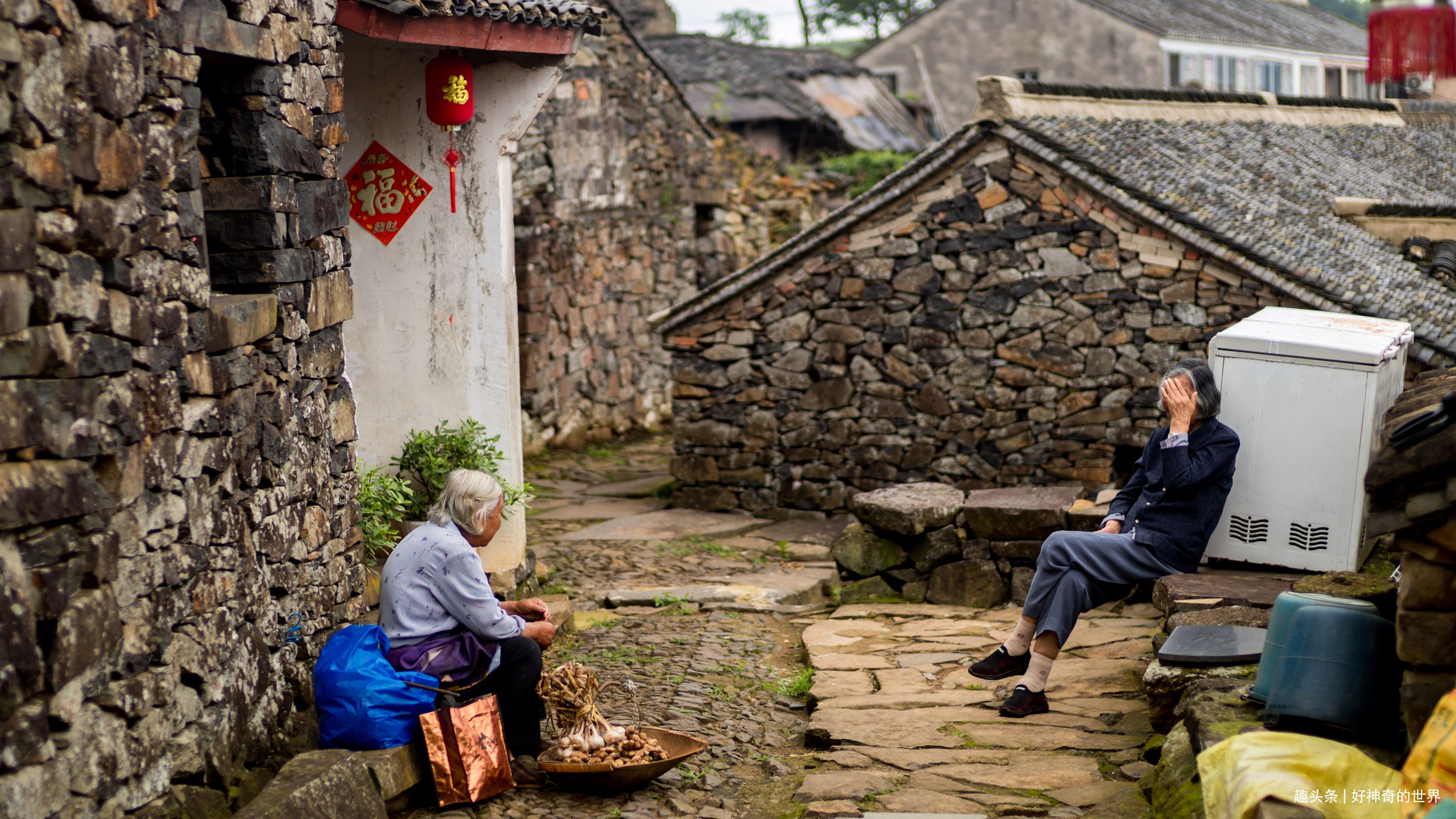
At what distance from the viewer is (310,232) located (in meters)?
4.48

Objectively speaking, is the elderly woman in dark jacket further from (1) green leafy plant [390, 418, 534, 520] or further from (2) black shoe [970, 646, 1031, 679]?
(1) green leafy plant [390, 418, 534, 520]

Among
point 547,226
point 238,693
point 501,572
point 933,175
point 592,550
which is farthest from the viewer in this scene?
point 547,226

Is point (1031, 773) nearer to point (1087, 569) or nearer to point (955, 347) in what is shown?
point (1087, 569)

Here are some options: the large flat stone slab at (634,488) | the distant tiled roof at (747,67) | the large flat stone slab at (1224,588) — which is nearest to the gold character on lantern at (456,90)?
the large flat stone slab at (1224,588)

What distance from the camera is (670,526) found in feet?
31.8

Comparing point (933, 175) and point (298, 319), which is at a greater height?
point (933, 175)

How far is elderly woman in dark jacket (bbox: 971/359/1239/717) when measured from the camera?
4.90m

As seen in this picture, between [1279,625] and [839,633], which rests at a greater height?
[1279,625]

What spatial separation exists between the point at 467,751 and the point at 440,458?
2.17 metres

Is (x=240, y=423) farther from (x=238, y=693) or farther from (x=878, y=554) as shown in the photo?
(x=878, y=554)

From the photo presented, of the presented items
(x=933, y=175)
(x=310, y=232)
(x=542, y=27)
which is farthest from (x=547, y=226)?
(x=310, y=232)

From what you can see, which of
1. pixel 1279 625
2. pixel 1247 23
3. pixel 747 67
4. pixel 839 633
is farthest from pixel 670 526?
pixel 1247 23

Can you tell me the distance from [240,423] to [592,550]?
196 inches

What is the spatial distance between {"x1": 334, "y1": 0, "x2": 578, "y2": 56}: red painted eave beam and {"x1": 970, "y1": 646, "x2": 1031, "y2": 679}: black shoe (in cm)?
364
